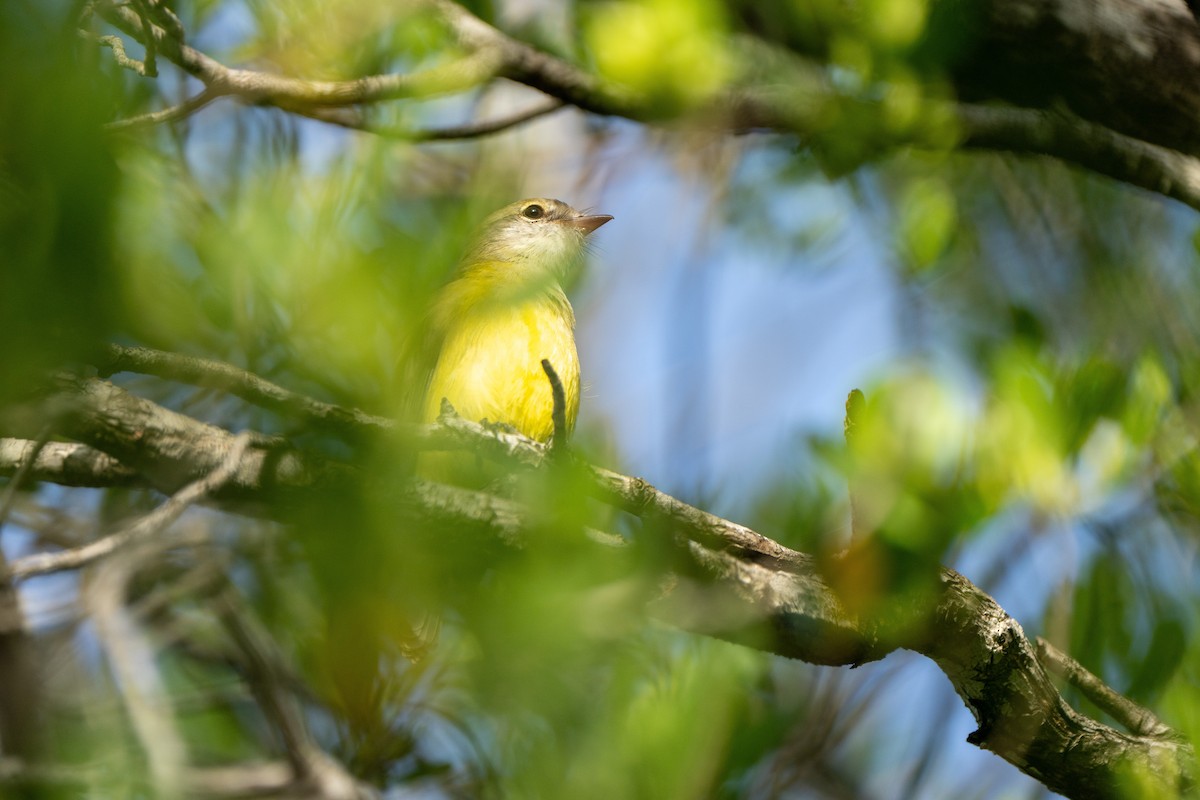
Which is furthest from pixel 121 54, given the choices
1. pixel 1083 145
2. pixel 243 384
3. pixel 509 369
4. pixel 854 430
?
pixel 1083 145

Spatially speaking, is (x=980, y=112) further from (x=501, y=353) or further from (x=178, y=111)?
(x=178, y=111)

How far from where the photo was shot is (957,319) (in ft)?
18.2

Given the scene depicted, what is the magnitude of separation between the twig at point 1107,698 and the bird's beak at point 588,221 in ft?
12.8

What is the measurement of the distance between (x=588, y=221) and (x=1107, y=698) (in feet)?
13.4

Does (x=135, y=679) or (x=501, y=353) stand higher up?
(x=501, y=353)

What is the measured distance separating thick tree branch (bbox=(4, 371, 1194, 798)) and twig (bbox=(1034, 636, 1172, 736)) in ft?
0.10

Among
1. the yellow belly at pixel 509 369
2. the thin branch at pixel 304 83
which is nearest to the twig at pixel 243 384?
the thin branch at pixel 304 83

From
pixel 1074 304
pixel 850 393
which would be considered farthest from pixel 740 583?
pixel 1074 304

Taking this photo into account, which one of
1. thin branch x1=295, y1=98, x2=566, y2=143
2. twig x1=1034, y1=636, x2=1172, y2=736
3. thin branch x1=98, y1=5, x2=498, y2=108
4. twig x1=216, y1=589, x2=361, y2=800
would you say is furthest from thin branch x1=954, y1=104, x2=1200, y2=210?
twig x1=216, y1=589, x2=361, y2=800

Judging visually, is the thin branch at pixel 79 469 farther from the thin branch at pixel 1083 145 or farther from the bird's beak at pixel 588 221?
the bird's beak at pixel 588 221

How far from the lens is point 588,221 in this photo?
6.21m

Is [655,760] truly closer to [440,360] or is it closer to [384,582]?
[384,582]

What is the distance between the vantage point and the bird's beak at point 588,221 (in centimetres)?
617

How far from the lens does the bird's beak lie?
617 cm
